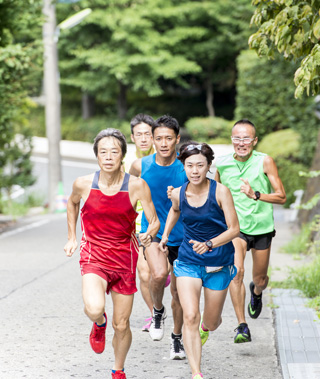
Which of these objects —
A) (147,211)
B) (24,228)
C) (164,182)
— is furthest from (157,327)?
(24,228)

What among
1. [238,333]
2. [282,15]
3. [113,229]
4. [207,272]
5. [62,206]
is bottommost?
[62,206]

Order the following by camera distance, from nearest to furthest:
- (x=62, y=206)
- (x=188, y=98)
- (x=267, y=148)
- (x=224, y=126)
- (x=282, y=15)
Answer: (x=282, y=15) < (x=62, y=206) < (x=267, y=148) < (x=224, y=126) < (x=188, y=98)

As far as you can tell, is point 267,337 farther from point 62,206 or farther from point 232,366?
point 62,206

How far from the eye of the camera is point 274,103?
99.6 feet

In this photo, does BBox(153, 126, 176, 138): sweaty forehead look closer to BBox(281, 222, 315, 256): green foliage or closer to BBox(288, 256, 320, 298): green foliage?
BBox(288, 256, 320, 298): green foliage

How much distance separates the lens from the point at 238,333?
6750 mm

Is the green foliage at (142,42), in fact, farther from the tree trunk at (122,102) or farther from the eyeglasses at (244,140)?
the eyeglasses at (244,140)

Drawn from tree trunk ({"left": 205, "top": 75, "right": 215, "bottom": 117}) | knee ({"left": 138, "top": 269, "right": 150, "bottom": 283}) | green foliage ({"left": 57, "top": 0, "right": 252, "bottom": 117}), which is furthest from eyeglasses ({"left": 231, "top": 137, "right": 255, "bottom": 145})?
tree trunk ({"left": 205, "top": 75, "right": 215, "bottom": 117})

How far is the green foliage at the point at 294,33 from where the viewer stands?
5.89 metres

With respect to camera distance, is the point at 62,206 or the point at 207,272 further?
the point at 62,206

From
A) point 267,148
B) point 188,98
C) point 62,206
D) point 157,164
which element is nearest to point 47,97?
point 62,206

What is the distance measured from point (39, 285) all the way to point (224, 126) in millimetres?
29283

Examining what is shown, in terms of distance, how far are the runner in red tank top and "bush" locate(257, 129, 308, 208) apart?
55.1 ft

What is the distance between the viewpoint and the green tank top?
7.00 m
